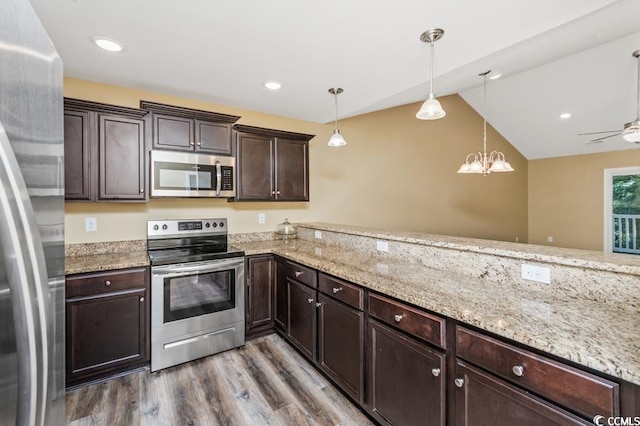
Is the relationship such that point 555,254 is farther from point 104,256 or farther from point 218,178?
point 104,256

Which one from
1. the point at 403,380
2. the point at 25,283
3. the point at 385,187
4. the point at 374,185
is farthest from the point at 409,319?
the point at 385,187

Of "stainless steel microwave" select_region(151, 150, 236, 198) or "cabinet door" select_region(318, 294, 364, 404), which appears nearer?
"cabinet door" select_region(318, 294, 364, 404)

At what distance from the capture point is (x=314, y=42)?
1.97m

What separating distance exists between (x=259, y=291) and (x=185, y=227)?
1.02m

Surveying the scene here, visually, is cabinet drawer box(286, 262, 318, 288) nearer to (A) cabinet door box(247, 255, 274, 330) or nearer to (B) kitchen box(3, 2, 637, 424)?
(B) kitchen box(3, 2, 637, 424)

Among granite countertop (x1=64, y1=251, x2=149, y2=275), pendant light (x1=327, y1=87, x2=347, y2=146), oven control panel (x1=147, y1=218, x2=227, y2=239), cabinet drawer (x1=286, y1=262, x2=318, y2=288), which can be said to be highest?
pendant light (x1=327, y1=87, x2=347, y2=146)

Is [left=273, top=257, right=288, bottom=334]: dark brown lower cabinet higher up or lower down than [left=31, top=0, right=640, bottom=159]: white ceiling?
lower down

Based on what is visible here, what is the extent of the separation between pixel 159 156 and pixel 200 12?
140 cm

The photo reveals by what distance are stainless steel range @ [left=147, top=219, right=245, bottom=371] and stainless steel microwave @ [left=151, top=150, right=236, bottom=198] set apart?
41 cm

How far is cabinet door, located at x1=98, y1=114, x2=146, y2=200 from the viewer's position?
7.88 ft

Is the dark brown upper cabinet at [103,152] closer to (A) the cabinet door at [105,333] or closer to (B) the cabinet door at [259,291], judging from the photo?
(A) the cabinet door at [105,333]
